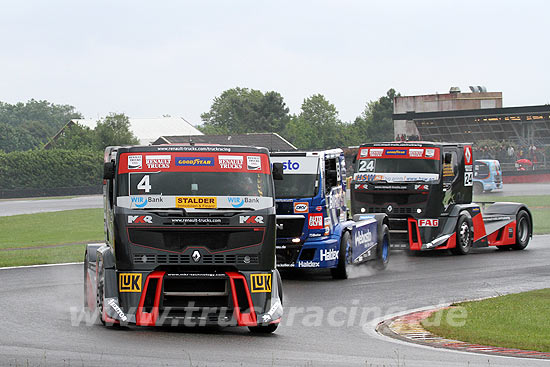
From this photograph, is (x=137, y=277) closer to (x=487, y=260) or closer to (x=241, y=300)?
(x=241, y=300)

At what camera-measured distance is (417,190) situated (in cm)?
2122

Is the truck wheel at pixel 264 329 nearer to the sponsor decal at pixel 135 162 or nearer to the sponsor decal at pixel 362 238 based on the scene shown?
the sponsor decal at pixel 135 162

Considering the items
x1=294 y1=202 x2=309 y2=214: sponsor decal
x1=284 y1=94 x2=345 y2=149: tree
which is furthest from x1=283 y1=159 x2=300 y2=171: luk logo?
x1=284 y1=94 x2=345 y2=149: tree

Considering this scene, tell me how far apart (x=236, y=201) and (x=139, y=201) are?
1.19 meters

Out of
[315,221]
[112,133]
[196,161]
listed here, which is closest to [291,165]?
[315,221]

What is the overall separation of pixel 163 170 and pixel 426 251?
1314 cm

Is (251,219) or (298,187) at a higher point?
(298,187)

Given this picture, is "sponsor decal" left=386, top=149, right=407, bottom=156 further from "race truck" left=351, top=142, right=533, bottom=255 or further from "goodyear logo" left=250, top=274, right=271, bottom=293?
"goodyear logo" left=250, top=274, right=271, bottom=293

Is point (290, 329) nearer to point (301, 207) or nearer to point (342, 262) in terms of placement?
point (301, 207)

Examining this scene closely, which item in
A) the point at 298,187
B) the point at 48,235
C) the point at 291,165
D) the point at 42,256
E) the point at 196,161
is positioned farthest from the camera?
the point at 48,235

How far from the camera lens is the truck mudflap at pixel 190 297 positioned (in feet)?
36.5

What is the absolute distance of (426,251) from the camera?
23484 millimetres

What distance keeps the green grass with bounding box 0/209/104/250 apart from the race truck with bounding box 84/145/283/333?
13065mm

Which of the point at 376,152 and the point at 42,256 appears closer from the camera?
the point at 376,152
